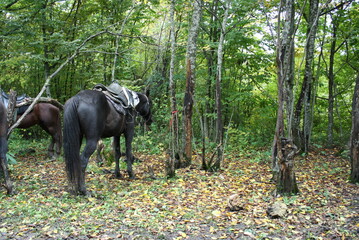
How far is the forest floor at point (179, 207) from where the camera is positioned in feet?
13.7

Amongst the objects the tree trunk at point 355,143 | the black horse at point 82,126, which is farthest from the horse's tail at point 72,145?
the tree trunk at point 355,143

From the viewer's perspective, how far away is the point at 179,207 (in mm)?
5238

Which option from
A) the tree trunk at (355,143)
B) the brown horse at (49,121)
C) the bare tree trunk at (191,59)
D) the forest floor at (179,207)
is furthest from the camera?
the brown horse at (49,121)

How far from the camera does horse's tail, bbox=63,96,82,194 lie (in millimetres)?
5547

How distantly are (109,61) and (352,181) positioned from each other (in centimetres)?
1134

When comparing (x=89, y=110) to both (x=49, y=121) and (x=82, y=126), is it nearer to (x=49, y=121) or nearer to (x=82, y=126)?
(x=82, y=126)

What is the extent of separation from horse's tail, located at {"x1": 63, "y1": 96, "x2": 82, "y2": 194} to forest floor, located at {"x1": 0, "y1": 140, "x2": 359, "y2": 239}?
15.2 inches

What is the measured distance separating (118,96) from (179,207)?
123 inches

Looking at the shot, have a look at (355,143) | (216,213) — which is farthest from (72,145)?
(355,143)

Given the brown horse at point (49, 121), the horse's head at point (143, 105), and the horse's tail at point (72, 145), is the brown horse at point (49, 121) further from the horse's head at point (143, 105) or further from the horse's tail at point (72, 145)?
the horse's tail at point (72, 145)

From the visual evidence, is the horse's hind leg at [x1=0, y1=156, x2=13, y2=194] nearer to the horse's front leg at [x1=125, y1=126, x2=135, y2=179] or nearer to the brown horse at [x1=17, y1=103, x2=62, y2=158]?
the horse's front leg at [x1=125, y1=126, x2=135, y2=179]

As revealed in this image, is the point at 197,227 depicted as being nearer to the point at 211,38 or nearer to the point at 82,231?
the point at 82,231

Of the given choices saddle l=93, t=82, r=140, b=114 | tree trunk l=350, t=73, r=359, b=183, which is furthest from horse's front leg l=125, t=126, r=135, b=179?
tree trunk l=350, t=73, r=359, b=183

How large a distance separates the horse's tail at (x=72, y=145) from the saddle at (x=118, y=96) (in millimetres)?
1242
